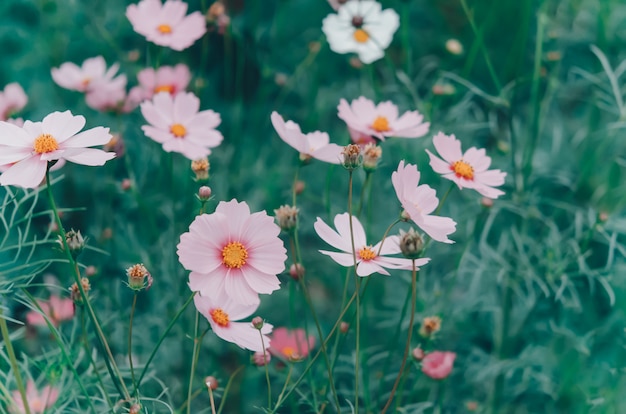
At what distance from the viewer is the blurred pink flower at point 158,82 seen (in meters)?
0.87

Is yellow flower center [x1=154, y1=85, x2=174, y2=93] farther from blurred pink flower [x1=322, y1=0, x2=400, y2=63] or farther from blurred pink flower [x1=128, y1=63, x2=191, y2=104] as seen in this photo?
blurred pink flower [x1=322, y1=0, x2=400, y2=63]

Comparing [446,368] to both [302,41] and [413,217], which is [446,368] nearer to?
[413,217]

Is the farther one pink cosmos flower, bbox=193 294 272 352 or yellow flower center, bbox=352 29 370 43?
yellow flower center, bbox=352 29 370 43

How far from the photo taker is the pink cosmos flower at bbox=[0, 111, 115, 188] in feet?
1.56

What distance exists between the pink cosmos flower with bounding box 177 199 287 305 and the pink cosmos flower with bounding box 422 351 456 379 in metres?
0.26

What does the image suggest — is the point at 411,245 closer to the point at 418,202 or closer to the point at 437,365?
the point at 418,202

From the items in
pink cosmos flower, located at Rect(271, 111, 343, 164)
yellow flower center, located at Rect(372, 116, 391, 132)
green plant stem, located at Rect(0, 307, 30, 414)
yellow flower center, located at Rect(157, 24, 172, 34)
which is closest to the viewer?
green plant stem, located at Rect(0, 307, 30, 414)

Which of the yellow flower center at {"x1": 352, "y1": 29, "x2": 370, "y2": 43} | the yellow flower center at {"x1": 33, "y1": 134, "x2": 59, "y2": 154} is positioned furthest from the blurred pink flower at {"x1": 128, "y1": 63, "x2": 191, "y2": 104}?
the yellow flower center at {"x1": 33, "y1": 134, "x2": 59, "y2": 154}

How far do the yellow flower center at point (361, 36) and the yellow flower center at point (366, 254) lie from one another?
0.44 m

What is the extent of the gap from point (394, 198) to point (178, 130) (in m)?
0.45

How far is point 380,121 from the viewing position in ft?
2.32

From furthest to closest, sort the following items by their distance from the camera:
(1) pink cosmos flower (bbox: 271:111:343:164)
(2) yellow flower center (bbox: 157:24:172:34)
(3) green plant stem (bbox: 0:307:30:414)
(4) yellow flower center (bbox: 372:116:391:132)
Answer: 1. (2) yellow flower center (bbox: 157:24:172:34)
2. (4) yellow flower center (bbox: 372:116:391:132)
3. (1) pink cosmos flower (bbox: 271:111:343:164)
4. (3) green plant stem (bbox: 0:307:30:414)

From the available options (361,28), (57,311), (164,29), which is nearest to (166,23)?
(164,29)

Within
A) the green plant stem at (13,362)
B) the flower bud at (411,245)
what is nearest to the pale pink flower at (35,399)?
the green plant stem at (13,362)
